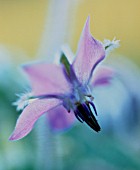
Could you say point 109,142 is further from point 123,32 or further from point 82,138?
point 123,32

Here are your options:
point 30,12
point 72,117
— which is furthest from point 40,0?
point 72,117

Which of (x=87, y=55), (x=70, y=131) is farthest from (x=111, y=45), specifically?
(x=70, y=131)

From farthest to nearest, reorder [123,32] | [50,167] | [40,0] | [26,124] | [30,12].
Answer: [40,0], [30,12], [123,32], [50,167], [26,124]

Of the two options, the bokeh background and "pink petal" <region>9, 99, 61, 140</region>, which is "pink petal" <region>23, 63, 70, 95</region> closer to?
"pink petal" <region>9, 99, 61, 140</region>

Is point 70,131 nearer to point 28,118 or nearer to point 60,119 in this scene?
point 60,119

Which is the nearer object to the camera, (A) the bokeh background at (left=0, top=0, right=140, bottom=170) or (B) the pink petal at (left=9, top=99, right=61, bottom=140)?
(B) the pink petal at (left=9, top=99, right=61, bottom=140)

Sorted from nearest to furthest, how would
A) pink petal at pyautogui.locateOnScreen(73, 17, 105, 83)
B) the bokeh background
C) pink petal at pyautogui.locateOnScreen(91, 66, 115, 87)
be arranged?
1. pink petal at pyautogui.locateOnScreen(73, 17, 105, 83)
2. pink petal at pyautogui.locateOnScreen(91, 66, 115, 87)
3. the bokeh background

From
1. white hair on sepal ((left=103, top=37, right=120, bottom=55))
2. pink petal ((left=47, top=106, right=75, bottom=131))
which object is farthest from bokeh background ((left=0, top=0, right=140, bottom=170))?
white hair on sepal ((left=103, top=37, right=120, bottom=55))

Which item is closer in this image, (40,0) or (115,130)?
(115,130)

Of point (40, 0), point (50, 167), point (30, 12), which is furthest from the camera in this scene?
point (40, 0)
